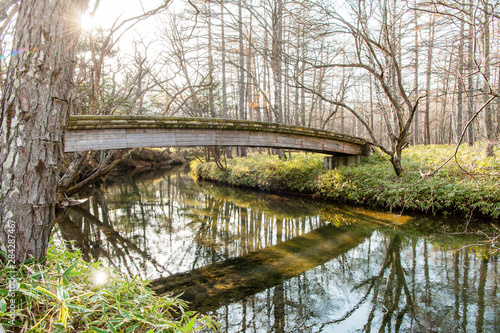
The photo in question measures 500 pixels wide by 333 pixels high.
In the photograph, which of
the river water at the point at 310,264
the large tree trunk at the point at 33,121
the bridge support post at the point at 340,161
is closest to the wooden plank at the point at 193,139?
the bridge support post at the point at 340,161

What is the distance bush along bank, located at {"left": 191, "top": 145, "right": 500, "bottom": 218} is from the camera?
6.50 metres

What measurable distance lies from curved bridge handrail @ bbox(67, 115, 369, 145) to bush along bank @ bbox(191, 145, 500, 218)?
1.74 meters

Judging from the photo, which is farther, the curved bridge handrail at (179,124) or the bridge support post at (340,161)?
the bridge support post at (340,161)

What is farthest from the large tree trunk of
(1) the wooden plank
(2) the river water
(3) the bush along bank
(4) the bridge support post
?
(4) the bridge support post

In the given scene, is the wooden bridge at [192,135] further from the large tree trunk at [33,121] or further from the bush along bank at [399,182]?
the large tree trunk at [33,121]

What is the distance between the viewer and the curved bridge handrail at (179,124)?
5594mm

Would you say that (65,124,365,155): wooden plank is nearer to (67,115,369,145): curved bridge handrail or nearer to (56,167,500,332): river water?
(67,115,369,145): curved bridge handrail

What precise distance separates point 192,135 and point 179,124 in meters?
0.57

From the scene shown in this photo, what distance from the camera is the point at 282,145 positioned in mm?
9344

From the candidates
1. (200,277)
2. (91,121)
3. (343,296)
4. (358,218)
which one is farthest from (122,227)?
(358,218)

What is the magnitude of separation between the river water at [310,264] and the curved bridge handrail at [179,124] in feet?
8.53

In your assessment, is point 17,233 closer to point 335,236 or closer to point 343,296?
point 343,296

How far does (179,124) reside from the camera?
23.3ft

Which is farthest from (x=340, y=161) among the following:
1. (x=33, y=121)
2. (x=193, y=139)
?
(x=33, y=121)
